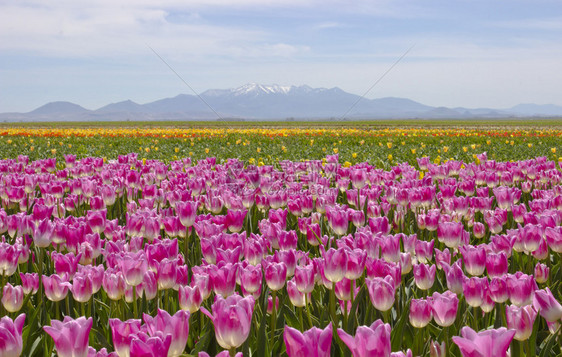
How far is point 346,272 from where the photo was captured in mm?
2508

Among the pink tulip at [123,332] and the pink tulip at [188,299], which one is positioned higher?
A: the pink tulip at [123,332]

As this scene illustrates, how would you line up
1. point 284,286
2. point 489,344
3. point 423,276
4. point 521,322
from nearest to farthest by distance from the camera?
point 489,344
point 521,322
point 423,276
point 284,286

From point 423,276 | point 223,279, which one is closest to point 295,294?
point 223,279

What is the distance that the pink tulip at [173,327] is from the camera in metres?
1.77

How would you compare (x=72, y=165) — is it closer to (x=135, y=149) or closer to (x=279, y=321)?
(x=279, y=321)

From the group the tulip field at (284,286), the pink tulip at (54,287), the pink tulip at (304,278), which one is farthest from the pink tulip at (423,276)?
the pink tulip at (54,287)

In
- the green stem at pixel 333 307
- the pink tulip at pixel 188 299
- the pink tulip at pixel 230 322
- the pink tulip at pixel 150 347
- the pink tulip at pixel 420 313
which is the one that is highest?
the pink tulip at pixel 150 347

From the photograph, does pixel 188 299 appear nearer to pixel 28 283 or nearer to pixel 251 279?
pixel 251 279

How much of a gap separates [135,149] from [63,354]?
14622mm

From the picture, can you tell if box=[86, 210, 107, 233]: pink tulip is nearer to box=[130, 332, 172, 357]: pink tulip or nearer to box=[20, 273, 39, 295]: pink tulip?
box=[20, 273, 39, 295]: pink tulip

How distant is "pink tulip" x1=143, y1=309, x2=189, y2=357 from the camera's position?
1771 mm

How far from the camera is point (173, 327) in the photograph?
1779 millimetres

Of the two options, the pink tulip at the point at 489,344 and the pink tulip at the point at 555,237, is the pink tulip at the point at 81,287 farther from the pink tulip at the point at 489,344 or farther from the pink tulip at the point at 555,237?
the pink tulip at the point at 555,237

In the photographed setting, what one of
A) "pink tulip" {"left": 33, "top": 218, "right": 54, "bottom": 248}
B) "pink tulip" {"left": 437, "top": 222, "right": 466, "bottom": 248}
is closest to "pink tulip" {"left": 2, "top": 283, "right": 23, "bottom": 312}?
"pink tulip" {"left": 33, "top": 218, "right": 54, "bottom": 248}
